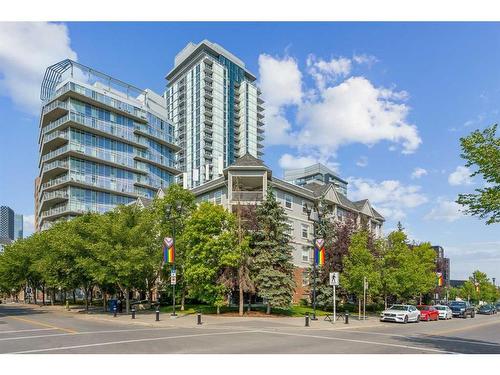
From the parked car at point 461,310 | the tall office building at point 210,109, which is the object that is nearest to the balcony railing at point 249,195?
the parked car at point 461,310

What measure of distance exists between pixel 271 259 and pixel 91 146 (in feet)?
180

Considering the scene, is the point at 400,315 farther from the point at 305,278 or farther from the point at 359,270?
the point at 305,278

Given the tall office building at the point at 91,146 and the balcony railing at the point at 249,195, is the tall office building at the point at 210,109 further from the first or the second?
the balcony railing at the point at 249,195

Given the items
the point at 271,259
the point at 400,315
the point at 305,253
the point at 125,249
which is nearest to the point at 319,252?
the point at 271,259

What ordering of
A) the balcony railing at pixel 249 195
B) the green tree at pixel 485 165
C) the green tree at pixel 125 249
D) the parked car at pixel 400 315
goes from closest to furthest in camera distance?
the green tree at pixel 485 165
the green tree at pixel 125 249
the parked car at pixel 400 315
the balcony railing at pixel 249 195

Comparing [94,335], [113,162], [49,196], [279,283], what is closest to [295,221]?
[279,283]

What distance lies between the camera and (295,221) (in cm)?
5291

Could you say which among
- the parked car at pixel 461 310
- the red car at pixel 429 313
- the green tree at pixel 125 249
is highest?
the green tree at pixel 125 249

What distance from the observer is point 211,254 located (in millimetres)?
34156

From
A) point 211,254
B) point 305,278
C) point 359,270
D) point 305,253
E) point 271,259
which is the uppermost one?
point 211,254

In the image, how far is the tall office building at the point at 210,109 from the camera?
131 meters

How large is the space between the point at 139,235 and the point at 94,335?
15.0m

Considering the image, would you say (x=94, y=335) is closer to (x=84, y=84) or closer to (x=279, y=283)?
(x=279, y=283)

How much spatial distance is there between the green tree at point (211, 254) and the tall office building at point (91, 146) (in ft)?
154
